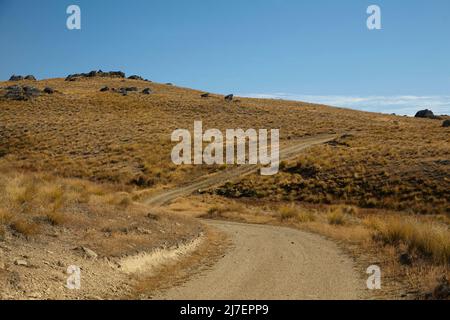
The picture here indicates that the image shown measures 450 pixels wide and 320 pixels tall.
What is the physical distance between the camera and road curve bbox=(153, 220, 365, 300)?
9.44m

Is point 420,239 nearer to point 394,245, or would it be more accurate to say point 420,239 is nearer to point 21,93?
point 394,245

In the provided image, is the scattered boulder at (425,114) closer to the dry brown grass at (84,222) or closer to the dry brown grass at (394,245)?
the dry brown grass at (394,245)

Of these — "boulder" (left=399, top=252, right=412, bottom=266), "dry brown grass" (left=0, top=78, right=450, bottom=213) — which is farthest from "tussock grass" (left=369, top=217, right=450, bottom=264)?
"dry brown grass" (left=0, top=78, right=450, bottom=213)

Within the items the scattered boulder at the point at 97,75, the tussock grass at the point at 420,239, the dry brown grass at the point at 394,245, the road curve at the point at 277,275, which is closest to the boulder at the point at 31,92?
the scattered boulder at the point at 97,75

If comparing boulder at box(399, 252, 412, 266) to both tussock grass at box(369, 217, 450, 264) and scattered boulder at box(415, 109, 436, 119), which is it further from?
scattered boulder at box(415, 109, 436, 119)

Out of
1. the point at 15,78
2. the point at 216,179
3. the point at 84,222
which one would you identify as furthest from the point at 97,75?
the point at 84,222

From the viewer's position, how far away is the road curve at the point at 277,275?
9438 millimetres

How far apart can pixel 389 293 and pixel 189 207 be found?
23.5m

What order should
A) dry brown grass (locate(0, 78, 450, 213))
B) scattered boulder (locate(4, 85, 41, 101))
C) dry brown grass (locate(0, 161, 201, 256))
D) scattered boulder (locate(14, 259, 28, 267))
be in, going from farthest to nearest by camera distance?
scattered boulder (locate(4, 85, 41, 101)) < dry brown grass (locate(0, 78, 450, 213)) < dry brown grass (locate(0, 161, 201, 256)) < scattered boulder (locate(14, 259, 28, 267))

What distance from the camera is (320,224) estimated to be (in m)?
22.4

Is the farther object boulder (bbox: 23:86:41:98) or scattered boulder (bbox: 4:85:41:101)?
boulder (bbox: 23:86:41:98)

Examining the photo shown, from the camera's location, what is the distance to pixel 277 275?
439 inches

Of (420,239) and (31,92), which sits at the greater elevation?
(31,92)
